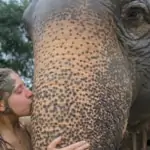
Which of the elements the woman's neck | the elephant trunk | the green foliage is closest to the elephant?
the elephant trunk

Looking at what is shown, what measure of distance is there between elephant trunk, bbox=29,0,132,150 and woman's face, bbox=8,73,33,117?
0.05 meters

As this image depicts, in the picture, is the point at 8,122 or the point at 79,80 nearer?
the point at 79,80

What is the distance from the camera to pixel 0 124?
1610 mm

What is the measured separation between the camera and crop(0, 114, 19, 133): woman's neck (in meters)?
1.59

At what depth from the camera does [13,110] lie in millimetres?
1525

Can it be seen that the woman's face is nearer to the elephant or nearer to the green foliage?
the elephant

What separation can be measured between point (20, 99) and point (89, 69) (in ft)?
0.67

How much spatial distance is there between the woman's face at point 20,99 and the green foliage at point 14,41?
9344mm

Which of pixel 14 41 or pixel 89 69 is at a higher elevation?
pixel 89 69

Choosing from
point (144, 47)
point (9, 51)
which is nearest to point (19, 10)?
point (9, 51)

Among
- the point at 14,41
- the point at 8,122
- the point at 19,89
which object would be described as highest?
the point at 19,89

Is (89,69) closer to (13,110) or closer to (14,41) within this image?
(13,110)

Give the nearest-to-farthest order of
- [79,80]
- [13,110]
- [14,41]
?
[79,80] → [13,110] → [14,41]

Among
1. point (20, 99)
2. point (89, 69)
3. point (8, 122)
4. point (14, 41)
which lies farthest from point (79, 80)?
point (14, 41)
